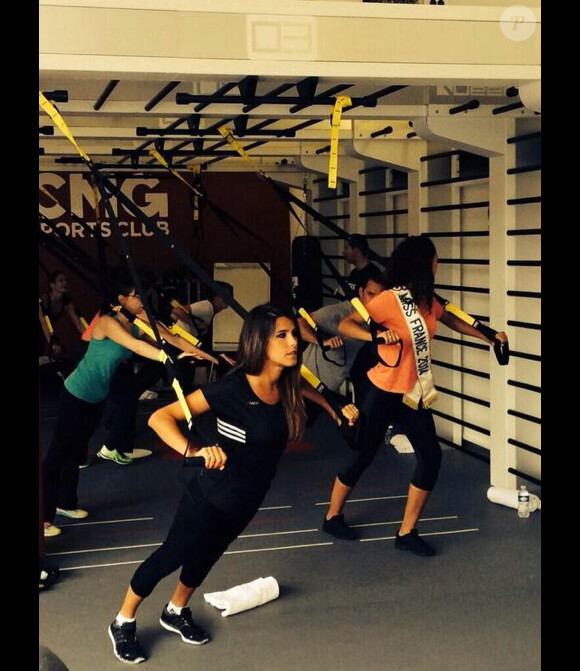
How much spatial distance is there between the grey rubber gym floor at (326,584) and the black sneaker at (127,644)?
37mm

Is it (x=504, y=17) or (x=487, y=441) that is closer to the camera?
(x=504, y=17)

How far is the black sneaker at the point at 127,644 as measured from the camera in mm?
3539

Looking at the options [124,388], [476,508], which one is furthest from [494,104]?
[124,388]

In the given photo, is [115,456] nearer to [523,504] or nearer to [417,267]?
[523,504]

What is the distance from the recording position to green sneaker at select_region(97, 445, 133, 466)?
672cm

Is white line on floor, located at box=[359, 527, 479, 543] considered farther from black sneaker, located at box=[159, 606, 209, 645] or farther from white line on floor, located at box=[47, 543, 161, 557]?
black sneaker, located at box=[159, 606, 209, 645]

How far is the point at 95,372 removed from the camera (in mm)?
4926

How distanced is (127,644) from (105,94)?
2632 millimetres

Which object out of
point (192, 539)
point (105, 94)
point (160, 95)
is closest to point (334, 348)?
point (160, 95)

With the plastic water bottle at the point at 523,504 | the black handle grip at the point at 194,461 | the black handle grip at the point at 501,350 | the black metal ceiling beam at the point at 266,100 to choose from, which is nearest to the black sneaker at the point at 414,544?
the plastic water bottle at the point at 523,504

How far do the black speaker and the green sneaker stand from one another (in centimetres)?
306
